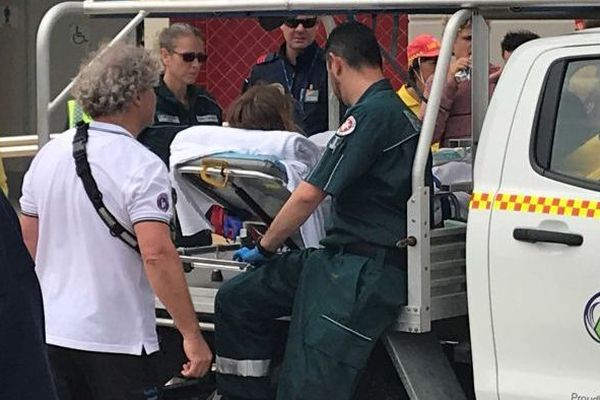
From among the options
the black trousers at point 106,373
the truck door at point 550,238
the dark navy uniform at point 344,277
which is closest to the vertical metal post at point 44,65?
the dark navy uniform at point 344,277

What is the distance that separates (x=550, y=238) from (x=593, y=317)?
28cm

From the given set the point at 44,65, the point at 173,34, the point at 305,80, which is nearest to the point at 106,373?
the point at 44,65

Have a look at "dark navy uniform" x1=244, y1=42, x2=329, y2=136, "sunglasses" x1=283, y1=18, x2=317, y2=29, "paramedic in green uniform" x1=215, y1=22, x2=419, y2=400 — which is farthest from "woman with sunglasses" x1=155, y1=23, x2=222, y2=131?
"paramedic in green uniform" x1=215, y1=22, x2=419, y2=400

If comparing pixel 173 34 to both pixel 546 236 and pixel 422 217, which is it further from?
pixel 546 236

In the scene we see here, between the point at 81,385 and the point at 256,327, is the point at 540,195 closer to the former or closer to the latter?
the point at 256,327

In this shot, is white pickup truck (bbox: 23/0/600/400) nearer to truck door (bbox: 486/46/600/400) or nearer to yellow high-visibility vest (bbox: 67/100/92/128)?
truck door (bbox: 486/46/600/400)

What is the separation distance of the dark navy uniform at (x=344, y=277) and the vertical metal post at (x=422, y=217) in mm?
57

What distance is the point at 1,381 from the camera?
2.50 m

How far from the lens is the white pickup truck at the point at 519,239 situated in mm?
4203

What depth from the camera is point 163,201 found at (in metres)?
4.21

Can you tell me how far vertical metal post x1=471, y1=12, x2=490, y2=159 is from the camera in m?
4.71

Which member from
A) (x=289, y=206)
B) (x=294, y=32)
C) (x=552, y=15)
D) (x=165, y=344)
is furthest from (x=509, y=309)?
(x=294, y=32)

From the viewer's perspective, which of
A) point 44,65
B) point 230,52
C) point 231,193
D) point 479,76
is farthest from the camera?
point 230,52

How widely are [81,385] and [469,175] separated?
1823mm
